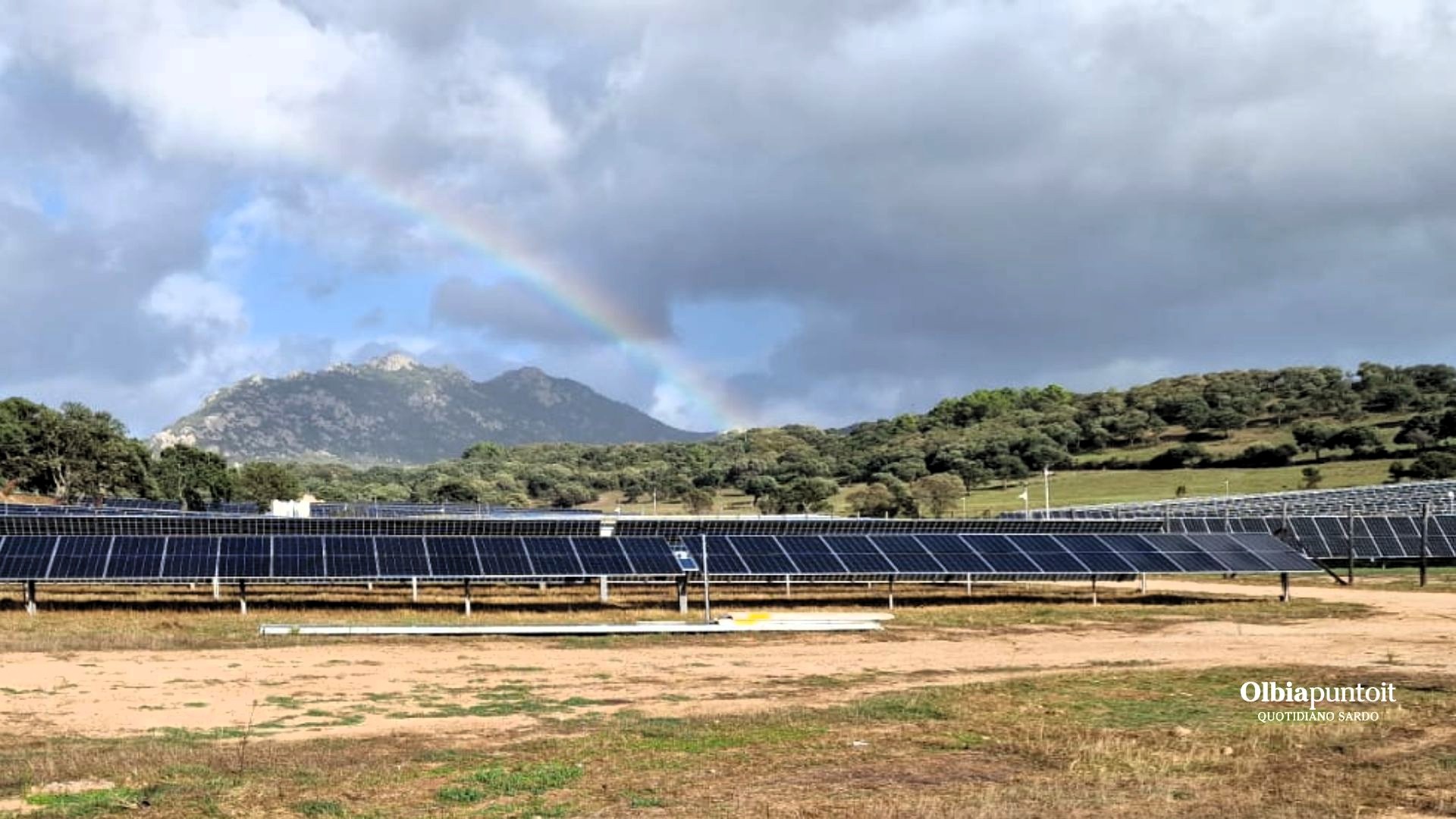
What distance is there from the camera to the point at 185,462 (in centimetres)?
15525

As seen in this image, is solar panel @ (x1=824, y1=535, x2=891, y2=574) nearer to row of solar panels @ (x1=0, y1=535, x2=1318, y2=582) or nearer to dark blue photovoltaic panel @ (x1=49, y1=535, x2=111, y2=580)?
row of solar panels @ (x1=0, y1=535, x2=1318, y2=582)

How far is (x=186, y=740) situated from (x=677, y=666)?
1629 cm

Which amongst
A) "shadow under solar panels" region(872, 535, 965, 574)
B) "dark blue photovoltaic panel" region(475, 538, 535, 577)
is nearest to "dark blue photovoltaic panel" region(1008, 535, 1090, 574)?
"shadow under solar panels" region(872, 535, 965, 574)

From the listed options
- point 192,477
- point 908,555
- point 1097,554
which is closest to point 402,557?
point 908,555

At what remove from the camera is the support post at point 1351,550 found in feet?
258

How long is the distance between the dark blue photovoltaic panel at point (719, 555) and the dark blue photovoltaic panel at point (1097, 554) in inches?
654

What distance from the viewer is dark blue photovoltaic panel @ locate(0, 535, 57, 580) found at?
48.5 metres

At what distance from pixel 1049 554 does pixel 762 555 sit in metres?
14.1

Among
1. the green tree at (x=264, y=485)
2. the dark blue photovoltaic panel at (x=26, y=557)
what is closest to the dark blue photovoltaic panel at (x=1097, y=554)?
the dark blue photovoltaic panel at (x=26, y=557)

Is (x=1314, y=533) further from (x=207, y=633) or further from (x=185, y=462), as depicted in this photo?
(x=185, y=462)

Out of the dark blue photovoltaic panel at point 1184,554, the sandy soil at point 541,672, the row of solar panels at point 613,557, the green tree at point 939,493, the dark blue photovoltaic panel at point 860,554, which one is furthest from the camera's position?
the green tree at point 939,493

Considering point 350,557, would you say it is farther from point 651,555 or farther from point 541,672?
point 541,672

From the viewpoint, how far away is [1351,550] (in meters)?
80.8

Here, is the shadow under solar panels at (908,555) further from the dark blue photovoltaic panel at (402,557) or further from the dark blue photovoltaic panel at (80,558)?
the dark blue photovoltaic panel at (80,558)
